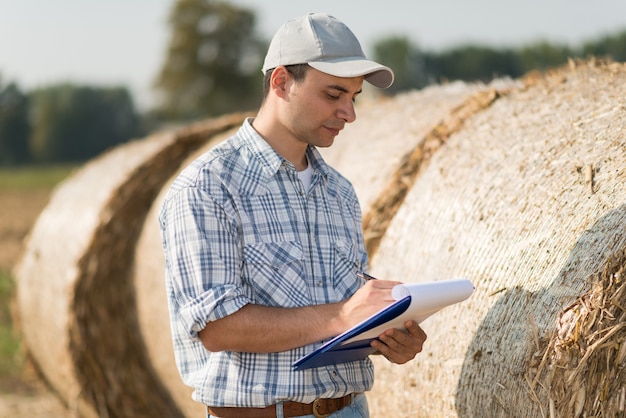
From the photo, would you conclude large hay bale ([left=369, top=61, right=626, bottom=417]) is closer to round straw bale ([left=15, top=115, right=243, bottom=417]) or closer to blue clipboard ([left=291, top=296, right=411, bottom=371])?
blue clipboard ([left=291, top=296, right=411, bottom=371])

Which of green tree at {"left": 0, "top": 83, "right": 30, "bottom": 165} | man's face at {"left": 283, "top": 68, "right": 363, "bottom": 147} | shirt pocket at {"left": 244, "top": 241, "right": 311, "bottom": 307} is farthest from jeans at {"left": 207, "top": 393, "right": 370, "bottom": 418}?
green tree at {"left": 0, "top": 83, "right": 30, "bottom": 165}

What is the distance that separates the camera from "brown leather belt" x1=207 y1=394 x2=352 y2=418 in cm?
253

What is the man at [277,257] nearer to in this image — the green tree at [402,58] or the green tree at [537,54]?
the green tree at [537,54]

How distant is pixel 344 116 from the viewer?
2623 mm

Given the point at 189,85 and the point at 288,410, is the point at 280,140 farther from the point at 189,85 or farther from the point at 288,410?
the point at 189,85

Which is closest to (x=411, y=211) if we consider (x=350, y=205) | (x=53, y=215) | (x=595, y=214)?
(x=350, y=205)

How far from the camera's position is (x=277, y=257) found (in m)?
2.58

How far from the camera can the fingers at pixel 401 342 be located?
8.23 feet

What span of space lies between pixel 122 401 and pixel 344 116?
147 inches

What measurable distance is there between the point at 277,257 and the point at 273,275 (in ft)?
0.18

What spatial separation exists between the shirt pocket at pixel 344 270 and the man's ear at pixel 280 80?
1.67ft

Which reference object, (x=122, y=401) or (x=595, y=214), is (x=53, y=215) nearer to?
(x=122, y=401)

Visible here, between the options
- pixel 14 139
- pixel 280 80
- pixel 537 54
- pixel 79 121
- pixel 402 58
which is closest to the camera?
pixel 280 80

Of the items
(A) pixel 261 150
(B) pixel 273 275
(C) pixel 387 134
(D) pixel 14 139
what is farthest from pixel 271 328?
(D) pixel 14 139
